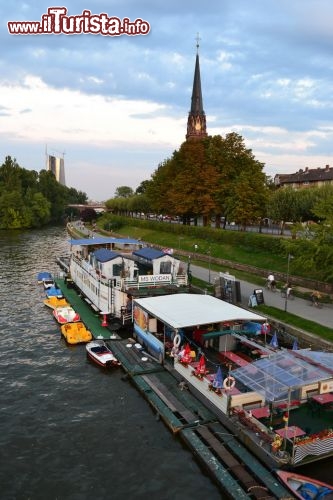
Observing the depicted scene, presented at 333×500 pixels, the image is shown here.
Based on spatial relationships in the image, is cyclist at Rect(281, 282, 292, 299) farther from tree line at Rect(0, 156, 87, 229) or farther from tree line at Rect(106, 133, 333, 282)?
tree line at Rect(0, 156, 87, 229)

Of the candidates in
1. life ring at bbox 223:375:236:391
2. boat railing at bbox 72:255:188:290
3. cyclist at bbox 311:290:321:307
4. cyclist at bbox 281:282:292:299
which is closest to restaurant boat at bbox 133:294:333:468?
life ring at bbox 223:375:236:391

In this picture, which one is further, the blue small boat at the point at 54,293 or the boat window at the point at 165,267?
the blue small boat at the point at 54,293

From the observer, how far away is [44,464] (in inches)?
763

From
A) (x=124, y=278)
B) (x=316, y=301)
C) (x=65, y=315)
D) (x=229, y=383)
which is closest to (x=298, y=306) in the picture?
(x=316, y=301)

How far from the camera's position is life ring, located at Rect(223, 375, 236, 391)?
72.3 feet

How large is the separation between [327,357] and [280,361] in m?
2.72

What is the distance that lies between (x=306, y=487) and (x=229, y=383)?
21.0 feet

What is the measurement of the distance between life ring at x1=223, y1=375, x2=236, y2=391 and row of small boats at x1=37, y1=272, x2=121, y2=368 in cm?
935

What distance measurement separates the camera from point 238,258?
5731 cm

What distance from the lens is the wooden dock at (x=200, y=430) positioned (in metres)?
17.4

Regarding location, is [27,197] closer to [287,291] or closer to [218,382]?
[287,291]

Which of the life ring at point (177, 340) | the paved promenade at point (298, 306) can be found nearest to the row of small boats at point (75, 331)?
the life ring at point (177, 340)

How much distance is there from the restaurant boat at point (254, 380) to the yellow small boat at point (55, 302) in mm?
15339

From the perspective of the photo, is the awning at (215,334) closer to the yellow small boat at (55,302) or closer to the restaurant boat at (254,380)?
the restaurant boat at (254,380)
